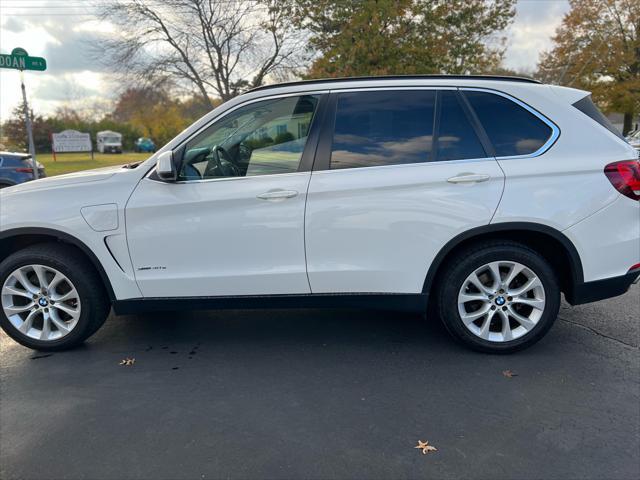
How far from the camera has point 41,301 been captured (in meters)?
3.52

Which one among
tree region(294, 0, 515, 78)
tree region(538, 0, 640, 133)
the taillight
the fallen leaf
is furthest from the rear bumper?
tree region(538, 0, 640, 133)

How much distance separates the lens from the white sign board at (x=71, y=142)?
90.7 ft

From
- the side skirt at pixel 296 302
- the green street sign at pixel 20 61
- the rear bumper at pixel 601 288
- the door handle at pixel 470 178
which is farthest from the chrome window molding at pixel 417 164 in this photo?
the green street sign at pixel 20 61

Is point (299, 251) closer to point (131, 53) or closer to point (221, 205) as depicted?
point (221, 205)

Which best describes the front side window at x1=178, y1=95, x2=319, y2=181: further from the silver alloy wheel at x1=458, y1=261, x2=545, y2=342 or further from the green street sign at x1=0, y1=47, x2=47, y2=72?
the green street sign at x1=0, y1=47, x2=47, y2=72

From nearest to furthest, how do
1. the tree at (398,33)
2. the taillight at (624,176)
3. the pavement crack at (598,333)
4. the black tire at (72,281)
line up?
the taillight at (624,176)
the black tire at (72,281)
the pavement crack at (598,333)
the tree at (398,33)

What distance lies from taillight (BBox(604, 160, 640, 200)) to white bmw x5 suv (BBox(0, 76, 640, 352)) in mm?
13

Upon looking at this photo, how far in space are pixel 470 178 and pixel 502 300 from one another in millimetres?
914

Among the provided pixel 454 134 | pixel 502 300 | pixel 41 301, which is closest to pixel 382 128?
pixel 454 134

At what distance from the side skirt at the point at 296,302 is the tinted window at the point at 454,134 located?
1.02 metres

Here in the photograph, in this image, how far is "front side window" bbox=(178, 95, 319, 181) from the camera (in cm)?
330

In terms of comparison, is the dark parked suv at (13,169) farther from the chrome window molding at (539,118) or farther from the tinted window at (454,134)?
Answer: the chrome window molding at (539,118)

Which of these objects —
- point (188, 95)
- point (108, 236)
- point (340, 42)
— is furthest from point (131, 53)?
point (108, 236)

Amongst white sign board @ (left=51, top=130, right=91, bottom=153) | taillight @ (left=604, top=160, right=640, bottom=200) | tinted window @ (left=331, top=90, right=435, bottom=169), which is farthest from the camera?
white sign board @ (left=51, top=130, right=91, bottom=153)
